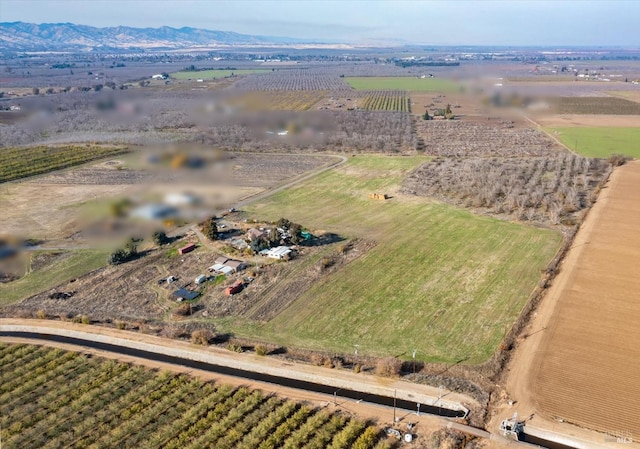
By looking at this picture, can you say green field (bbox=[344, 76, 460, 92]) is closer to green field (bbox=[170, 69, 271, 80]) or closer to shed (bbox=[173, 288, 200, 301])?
green field (bbox=[170, 69, 271, 80])

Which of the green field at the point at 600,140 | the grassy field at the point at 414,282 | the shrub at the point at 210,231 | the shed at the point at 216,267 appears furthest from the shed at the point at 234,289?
the green field at the point at 600,140

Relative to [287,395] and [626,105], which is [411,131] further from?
[287,395]

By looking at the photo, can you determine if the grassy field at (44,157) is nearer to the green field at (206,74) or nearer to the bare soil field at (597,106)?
the green field at (206,74)

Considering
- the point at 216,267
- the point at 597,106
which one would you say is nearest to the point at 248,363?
the point at 216,267

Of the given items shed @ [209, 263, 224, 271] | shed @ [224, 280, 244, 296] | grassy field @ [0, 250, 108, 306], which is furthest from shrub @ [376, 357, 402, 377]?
grassy field @ [0, 250, 108, 306]

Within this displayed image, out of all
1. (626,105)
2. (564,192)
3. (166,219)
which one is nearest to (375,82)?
(626,105)

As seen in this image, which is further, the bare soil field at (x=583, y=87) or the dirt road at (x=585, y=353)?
the bare soil field at (x=583, y=87)

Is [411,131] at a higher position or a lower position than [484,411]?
higher
